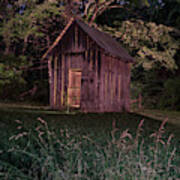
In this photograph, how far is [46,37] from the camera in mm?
24719

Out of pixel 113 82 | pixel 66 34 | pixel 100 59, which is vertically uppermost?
pixel 66 34

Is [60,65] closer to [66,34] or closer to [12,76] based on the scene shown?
[66,34]

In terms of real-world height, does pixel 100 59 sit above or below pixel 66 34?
below

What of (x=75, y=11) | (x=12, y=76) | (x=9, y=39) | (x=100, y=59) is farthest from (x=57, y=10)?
(x=100, y=59)

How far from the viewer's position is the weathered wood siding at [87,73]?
16641mm

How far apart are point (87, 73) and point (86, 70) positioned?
0.18 metres

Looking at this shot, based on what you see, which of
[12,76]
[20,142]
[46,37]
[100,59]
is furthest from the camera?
[46,37]

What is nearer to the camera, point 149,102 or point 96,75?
point 96,75

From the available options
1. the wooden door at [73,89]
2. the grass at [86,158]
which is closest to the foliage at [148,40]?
the wooden door at [73,89]

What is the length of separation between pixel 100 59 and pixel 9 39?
9978 mm

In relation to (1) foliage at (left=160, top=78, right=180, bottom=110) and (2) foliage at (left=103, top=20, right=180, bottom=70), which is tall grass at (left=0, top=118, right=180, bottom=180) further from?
(2) foliage at (left=103, top=20, right=180, bottom=70)

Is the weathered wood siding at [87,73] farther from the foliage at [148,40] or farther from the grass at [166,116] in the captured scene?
the foliage at [148,40]

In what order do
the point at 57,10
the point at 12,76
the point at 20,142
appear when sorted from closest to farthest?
the point at 20,142 < the point at 12,76 < the point at 57,10

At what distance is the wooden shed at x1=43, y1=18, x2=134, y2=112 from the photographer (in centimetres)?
1664
